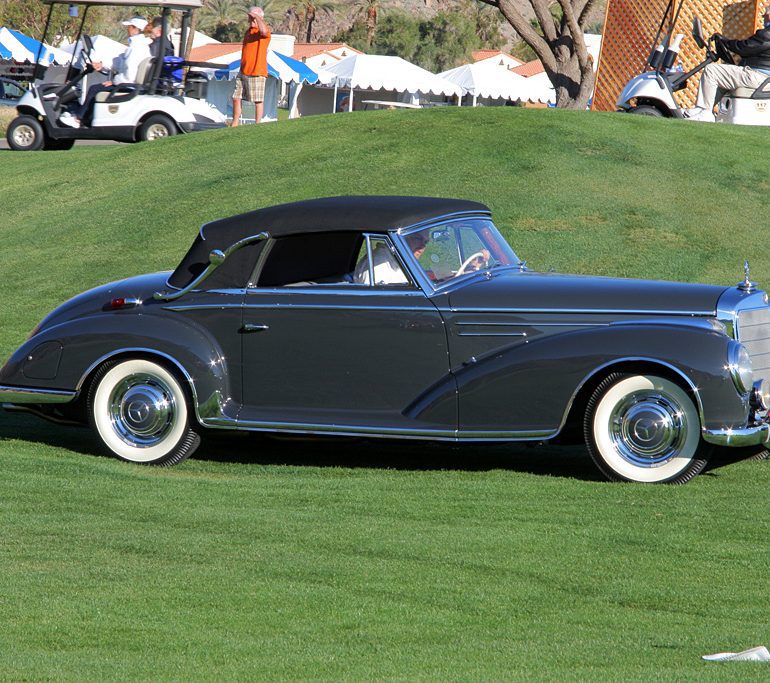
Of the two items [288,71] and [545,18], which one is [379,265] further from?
[288,71]

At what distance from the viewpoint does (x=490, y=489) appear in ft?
22.4

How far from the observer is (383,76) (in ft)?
152

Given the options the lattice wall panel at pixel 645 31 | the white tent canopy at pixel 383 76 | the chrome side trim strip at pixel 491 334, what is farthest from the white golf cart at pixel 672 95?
the white tent canopy at pixel 383 76

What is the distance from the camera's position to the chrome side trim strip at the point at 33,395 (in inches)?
308

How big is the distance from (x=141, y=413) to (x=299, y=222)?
1559 millimetres

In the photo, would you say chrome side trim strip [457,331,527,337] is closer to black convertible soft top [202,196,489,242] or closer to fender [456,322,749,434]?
fender [456,322,749,434]

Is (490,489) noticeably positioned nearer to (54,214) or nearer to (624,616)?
(624,616)

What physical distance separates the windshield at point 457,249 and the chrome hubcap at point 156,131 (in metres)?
14.9

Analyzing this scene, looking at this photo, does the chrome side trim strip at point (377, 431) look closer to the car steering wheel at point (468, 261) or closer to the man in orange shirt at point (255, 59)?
the car steering wheel at point (468, 261)

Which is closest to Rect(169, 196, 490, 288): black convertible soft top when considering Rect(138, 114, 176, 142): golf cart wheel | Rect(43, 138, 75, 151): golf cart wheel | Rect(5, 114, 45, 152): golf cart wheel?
Rect(138, 114, 176, 142): golf cart wheel

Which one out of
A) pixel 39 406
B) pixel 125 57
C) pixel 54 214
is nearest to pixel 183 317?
pixel 39 406

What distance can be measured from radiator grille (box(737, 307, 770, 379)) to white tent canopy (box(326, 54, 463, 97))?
39.2m

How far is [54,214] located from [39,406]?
9.72 m

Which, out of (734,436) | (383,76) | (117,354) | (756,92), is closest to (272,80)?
(383,76)
